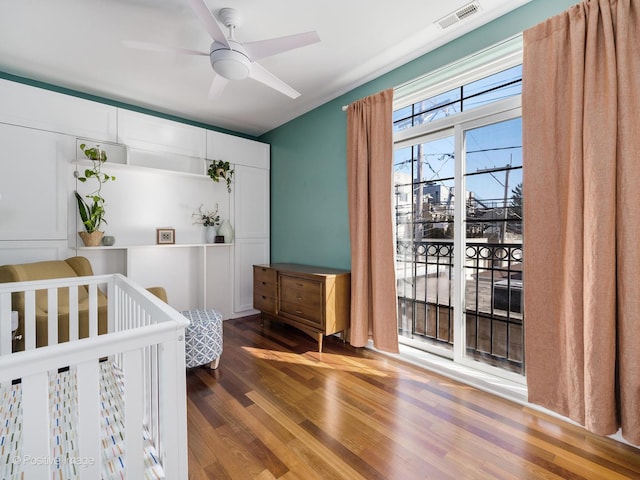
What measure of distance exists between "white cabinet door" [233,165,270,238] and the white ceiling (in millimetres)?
986

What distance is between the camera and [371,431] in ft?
5.50

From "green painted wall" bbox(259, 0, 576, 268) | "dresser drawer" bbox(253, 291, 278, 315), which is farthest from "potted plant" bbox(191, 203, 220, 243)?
"dresser drawer" bbox(253, 291, 278, 315)

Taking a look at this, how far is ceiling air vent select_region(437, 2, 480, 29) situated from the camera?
6.34 feet

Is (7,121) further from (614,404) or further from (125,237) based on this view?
(614,404)

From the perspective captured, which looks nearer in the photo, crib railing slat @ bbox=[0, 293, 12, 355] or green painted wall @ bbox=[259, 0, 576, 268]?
crib railing slat @ bbox=[0, 293, 12, 355]

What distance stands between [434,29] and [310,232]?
217 cm

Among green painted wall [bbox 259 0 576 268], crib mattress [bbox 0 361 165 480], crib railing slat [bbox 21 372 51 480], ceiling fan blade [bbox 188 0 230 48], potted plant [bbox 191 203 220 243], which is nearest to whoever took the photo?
crib railing slat [bbox 21 372 51 480]

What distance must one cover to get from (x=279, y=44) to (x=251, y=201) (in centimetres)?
239

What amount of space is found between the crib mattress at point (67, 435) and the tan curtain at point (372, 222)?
1.82 m

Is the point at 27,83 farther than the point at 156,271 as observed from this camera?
No

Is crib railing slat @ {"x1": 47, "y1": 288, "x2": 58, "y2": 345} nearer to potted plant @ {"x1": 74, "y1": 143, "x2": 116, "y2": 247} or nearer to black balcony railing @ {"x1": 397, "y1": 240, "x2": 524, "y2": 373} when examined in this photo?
potted plant @ {"x1": 74, "y1": 143, "x2": 116, "y2": 247}

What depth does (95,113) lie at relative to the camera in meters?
2.94

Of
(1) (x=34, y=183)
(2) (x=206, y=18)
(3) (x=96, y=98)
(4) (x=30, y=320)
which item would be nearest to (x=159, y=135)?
(3) (x=96, y=98)

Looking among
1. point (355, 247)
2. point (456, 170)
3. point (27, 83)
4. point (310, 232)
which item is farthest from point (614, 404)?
point (27, 83)
